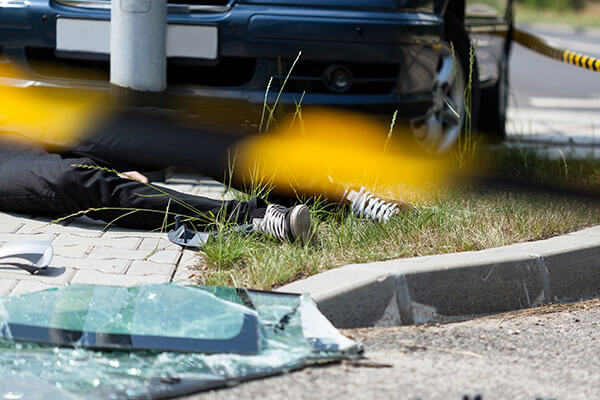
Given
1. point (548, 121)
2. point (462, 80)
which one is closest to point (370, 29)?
point (462, 80)

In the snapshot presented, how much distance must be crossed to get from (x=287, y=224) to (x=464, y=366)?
3.25 feet

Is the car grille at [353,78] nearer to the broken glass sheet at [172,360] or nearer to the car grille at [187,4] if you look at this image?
A: the car grille at [187,4]

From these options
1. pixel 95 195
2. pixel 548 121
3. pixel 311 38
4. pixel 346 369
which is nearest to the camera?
pixel 346 369

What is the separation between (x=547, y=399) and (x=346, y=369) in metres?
0.51

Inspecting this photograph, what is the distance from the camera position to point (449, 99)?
4.84 metres

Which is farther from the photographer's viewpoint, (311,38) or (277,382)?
(311,38)

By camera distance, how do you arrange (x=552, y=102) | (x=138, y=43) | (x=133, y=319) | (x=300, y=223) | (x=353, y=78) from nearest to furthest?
(x=133, y=319)
(x=300, y=223)
(x=138, y=43)
(x=353, y=78)
(x=552, y=102)

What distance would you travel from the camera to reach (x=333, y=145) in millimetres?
4172

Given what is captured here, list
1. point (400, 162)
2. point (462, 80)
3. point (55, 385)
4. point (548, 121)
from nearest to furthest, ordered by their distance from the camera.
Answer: point (55, 385), point (400, 162), point (462, 80), point (548, 121)

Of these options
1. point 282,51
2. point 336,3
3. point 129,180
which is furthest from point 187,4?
point 129,180

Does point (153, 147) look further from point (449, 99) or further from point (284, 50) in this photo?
point (449, 99)

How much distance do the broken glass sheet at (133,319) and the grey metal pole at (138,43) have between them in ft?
4.91

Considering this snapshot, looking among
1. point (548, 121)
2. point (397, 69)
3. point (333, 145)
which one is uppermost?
point (397, 69)

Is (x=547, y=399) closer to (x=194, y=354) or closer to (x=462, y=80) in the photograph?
(x=194, y=354)
